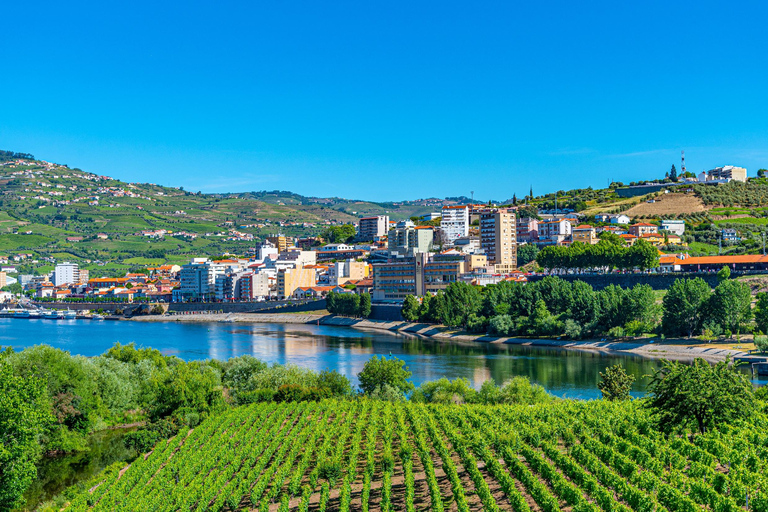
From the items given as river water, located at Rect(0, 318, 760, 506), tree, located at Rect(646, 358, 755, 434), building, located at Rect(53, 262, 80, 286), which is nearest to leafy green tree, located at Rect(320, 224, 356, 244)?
building, located at Rect(53, 262, 80, 286)

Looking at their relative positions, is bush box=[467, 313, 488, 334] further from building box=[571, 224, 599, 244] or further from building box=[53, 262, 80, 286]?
building box=[53, 262, 80, 286]

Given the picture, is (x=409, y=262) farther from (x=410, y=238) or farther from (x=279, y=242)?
(x=279, y=242)

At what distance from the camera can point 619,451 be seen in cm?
1702

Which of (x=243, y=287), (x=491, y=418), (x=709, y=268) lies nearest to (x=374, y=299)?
(x=243, y=287)

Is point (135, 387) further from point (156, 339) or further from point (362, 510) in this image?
point (156, 339)

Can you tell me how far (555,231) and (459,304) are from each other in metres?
39.4

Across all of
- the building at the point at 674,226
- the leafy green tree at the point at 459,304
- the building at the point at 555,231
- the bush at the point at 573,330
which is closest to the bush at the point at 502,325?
A: the leafy green tree at the point at 459,304

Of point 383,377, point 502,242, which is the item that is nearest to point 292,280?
point 502,242

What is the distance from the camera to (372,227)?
135 metres

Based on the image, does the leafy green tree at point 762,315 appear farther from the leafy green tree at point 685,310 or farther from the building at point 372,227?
Answer: the building at point 372,227

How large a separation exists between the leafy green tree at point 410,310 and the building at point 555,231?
31630 millimetres

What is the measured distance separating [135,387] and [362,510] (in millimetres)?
16451

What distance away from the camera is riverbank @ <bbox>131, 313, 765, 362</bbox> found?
43500 millimetres

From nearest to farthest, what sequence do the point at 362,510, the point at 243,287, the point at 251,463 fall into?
the point at 362,510
the point at 251,463
the point at 243,287
